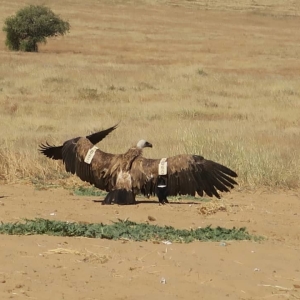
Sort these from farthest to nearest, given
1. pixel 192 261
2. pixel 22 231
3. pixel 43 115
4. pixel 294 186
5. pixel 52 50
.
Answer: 1. pixel 52 50
2. pixel 43 115
3. pixel 294 186
4. pixel 22 231
5. pixel 192 261

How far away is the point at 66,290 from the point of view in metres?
5.60

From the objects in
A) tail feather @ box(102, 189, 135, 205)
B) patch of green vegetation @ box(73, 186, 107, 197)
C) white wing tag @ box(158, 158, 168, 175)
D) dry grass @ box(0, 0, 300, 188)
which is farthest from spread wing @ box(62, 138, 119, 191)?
dry grass @ box(0, 0, 300, 188)

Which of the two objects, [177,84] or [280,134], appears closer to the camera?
[280,134]

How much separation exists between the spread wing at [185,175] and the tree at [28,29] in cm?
3957

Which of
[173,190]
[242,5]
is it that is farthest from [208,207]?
[242,5]

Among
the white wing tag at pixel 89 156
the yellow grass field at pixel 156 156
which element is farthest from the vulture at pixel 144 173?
the yellow grass field at pixel 156 156

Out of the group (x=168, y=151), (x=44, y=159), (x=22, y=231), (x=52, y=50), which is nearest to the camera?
(x=22, y=231)

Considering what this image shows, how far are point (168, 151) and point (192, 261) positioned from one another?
292 inches

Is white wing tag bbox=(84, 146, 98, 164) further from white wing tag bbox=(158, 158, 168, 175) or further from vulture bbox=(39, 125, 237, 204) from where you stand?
white wing tag bbox=(158, 158, 168, 175)

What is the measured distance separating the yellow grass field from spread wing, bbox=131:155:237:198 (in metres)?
0.26

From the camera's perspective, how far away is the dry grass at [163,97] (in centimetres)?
1355

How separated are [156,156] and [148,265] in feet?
24.1

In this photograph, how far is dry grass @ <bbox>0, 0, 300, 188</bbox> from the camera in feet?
44.4

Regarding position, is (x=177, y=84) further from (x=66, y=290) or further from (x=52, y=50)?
(x=66, y=290)
